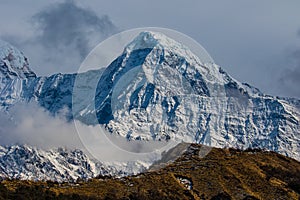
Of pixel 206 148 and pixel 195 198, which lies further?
pixel 206 148

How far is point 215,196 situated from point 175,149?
3569cm

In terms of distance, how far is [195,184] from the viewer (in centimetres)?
9831

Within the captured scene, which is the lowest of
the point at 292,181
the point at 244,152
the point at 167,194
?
the point at 167,194

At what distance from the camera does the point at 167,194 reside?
9300cm

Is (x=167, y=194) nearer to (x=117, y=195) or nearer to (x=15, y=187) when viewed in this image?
(x=117, y=195)

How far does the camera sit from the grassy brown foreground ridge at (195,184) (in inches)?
3526

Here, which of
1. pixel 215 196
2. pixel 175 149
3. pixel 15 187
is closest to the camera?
pixel 15 187

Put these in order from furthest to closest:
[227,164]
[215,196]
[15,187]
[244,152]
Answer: [244,152] → [227,164] → [215,196] → [15,187]

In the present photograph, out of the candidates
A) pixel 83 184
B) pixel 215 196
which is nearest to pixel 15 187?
pixel 83 184

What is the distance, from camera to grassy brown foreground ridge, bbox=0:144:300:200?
3526 inches

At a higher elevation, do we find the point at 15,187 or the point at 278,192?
the point at 278,192

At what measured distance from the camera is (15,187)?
8869 cm

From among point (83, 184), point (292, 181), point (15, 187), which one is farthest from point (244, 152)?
point (15, 187)

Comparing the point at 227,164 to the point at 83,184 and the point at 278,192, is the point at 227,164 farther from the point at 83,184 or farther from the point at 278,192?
the point at 83,184
